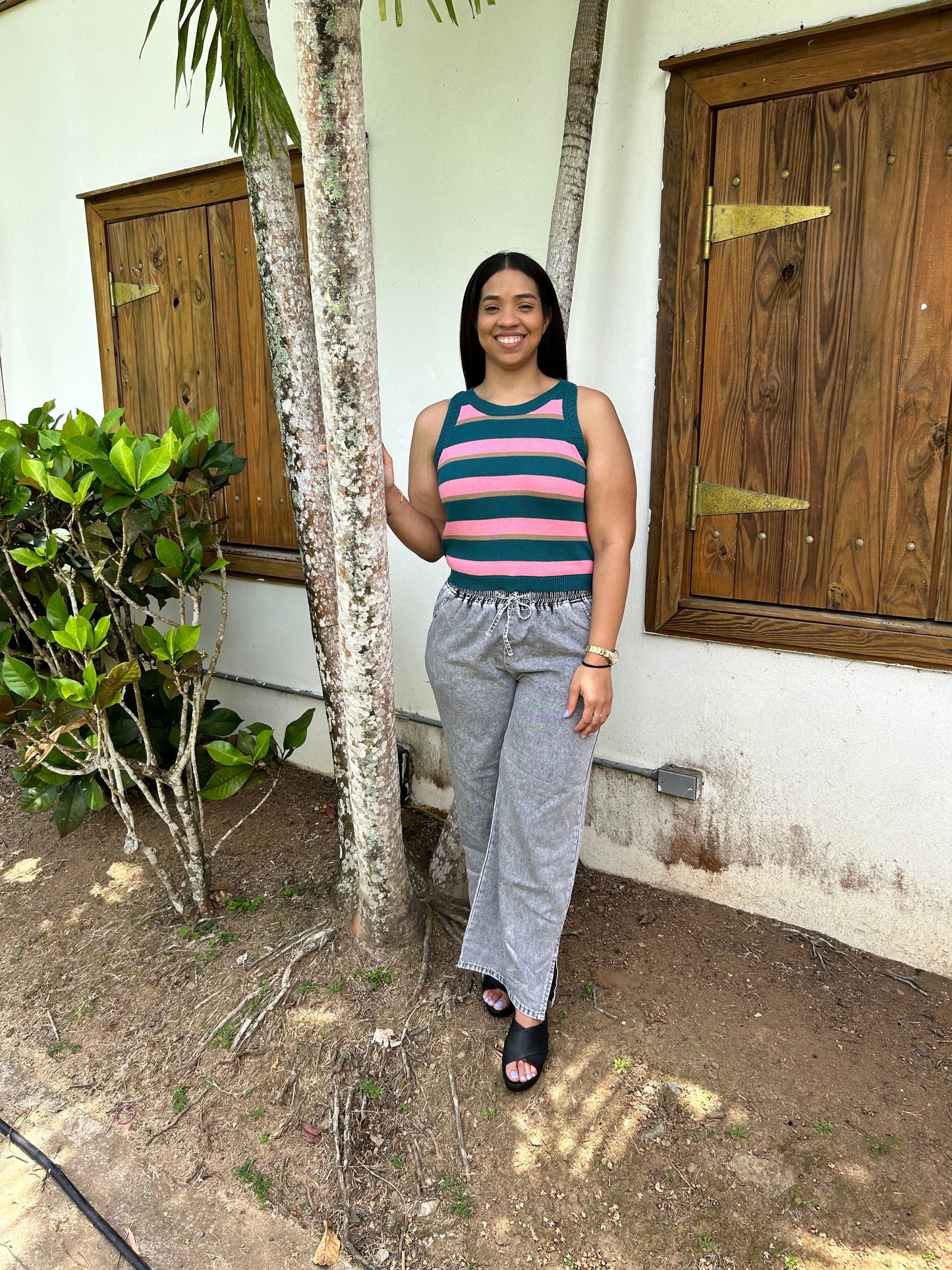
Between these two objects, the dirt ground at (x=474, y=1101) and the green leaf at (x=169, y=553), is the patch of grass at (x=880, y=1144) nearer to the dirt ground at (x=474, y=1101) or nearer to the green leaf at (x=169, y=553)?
the dirt ground at (x=474, y=1101)

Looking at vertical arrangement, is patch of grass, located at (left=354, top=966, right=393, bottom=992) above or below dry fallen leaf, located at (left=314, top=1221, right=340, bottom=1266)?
above

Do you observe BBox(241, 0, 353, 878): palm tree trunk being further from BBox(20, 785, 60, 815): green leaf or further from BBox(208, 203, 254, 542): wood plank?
BBox(208, 203, 254, 542): wood plank

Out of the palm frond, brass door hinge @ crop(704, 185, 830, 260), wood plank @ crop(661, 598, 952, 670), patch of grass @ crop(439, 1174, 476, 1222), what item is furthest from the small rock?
the palm frond

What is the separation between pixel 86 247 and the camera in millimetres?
4492

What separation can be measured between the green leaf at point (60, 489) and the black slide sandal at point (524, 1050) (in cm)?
191

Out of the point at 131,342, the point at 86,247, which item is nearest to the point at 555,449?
the point at 131,342

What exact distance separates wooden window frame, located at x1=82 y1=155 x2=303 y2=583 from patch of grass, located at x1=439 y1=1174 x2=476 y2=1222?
2.40 metres

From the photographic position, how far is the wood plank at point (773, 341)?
2.49 metres

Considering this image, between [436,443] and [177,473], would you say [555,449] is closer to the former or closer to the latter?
[436,443]

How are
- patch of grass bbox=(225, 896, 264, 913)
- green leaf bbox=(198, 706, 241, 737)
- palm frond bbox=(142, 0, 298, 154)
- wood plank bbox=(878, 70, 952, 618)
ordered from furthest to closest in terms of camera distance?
green leaf bbox=(198, 706, 241, 737)
patch of grass bbox=(225, 896, 264, 913)
wood plank bbox=(878, 70, 952, 618)
palm frond bbox=(142, 0, 298, 154)

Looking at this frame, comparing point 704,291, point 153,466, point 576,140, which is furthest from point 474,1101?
point 576,140

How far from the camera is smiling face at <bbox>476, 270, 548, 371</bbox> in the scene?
6.75 feet

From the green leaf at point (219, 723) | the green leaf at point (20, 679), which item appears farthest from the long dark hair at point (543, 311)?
the green leaf at point (219, 723)

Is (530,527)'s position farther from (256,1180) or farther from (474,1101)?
(256,1180)
